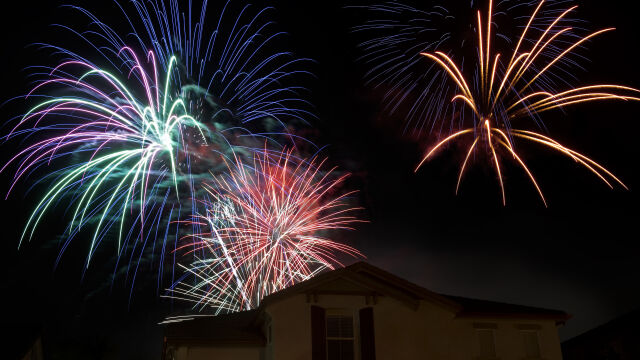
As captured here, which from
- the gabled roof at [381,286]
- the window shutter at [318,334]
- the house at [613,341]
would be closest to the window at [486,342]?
the gabled roof at [381,286]

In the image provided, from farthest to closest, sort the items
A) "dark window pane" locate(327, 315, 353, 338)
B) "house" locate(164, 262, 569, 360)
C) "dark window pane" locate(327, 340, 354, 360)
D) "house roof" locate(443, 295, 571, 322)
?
"house roof" locate(443, 295, 571, 322)
"dark window pane" locate(327, 315, 353, 338)
"dark window pane" locate(327, 340, 354, 360)
"house" locate(164, 262, 569, 360)

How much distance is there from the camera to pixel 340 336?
1659 centimetres

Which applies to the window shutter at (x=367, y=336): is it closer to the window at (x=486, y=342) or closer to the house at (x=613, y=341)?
the window at (x=486, y=342)

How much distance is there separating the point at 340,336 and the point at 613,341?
11518mm

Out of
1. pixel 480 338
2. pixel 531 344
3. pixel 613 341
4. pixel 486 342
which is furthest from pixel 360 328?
pixel 613 341

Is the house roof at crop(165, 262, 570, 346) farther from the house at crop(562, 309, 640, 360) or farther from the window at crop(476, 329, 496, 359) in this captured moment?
the house at crop(562, 309, 640, 360)

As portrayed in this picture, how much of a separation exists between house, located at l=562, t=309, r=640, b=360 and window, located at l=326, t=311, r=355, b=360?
1033 centimetres

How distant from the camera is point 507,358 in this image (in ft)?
58.3

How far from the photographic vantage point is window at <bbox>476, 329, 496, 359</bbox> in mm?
17828

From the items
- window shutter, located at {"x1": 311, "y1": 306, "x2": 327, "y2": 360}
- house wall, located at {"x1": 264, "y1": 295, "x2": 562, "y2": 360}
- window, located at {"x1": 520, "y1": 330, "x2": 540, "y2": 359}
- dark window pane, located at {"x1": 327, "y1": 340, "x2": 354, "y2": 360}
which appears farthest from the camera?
window, located at {"x1": 520, "y1": 330, "x2": 540, "y2": 359}

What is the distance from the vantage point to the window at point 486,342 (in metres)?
17.8

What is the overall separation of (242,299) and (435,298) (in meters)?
8.60

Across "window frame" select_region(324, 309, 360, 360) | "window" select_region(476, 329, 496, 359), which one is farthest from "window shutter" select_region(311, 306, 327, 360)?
"window" select_region(476, 329, 496, 359)

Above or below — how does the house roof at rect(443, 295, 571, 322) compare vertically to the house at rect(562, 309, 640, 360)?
above
